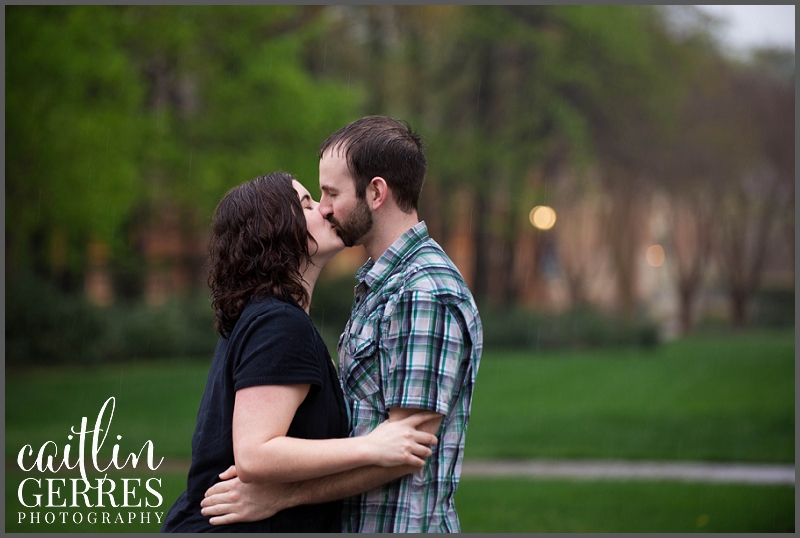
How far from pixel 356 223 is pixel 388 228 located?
12cm

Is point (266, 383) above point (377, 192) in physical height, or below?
below

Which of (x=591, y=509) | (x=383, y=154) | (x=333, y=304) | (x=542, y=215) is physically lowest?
(x=591, y=509)

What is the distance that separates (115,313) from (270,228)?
18.6m

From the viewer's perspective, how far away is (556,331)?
2694 centimetres

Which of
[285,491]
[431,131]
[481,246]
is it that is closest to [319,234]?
[285,491]

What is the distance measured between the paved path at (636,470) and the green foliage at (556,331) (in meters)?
14.7

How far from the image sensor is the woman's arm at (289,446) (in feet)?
8.84

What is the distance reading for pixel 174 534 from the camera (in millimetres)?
2957

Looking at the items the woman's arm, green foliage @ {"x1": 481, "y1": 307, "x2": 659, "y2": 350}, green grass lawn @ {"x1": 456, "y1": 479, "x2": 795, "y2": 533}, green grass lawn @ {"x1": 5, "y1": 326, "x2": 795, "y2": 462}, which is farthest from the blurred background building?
the woman's arm

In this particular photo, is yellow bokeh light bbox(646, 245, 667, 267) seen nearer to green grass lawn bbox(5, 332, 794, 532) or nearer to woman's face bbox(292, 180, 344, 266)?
green grass lawn bbox(5, 332, 794, 532)

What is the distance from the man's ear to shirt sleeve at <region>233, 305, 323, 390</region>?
50cm

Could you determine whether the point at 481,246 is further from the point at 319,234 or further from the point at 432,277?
the point at 432,277

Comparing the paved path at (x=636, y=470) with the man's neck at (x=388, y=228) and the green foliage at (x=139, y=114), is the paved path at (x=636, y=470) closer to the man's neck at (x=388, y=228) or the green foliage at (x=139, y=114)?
the man's neck at (x=388, y=228)

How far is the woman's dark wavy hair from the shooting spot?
2947 mm
